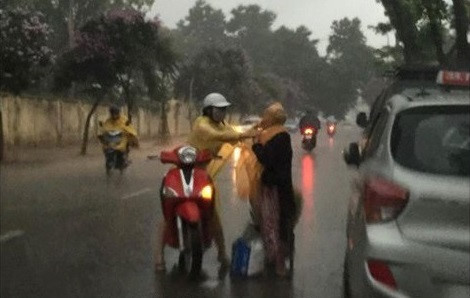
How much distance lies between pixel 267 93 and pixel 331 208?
62.6m

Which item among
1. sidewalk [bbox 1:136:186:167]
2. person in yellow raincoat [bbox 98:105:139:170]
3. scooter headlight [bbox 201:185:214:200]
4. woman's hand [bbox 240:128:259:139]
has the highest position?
woman's hand [bbox 240:128:259:139]

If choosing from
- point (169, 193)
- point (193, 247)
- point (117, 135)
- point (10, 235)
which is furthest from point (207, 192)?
point (117, 135)

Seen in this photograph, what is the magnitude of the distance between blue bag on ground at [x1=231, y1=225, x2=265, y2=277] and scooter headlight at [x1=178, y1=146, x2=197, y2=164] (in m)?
0.80

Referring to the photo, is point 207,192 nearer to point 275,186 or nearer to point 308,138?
point 275,186

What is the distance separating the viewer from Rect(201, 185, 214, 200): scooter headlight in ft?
29.0

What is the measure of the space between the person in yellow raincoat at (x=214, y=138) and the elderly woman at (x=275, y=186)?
44 cm

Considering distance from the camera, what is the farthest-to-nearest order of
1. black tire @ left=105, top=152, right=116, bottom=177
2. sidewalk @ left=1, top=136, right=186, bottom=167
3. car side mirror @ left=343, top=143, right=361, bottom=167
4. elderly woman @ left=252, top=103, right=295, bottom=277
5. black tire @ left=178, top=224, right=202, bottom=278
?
sidewalk @ left=1, top=136, right=186, bottom=167, black tire @ left=105, top=152, right=116, bottom=177, elderly woman @ left=252, top=103, right=295, bottom=277, black tire @ left=178, top=224, right=202, bottom=278, car side mirror @ left=343, top=143, right=361, bottom=167

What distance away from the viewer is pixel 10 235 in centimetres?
1176

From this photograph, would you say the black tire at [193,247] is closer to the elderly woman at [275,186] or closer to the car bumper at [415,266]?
the elderly woman at [275,186]

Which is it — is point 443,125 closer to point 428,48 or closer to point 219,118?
point 219,118

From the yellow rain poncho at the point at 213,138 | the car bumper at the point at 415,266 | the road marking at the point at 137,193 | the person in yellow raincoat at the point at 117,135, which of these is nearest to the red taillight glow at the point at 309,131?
the person in yellow raincoat at the point at 117,135

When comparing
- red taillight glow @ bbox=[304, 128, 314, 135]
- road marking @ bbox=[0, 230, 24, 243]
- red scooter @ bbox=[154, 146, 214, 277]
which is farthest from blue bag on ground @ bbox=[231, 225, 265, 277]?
red taillight glow @ bbox=[304, 128, 314, 135]

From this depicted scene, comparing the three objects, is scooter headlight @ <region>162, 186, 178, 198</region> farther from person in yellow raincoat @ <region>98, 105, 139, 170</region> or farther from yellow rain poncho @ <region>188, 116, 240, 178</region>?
person in yellow raincoat @ <region>98, 105, 139, 170</region>

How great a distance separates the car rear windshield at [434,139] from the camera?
5594 mm
